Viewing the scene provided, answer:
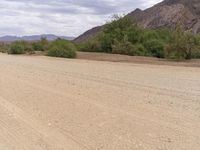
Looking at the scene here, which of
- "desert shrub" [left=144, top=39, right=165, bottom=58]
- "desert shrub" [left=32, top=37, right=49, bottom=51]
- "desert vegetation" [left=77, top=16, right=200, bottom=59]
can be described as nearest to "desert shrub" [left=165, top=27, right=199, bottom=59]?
"desert vegetation" [left=77, top=16, right=200, bottom=59]

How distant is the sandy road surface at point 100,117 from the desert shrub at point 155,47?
34.9 m

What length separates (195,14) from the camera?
129 meters

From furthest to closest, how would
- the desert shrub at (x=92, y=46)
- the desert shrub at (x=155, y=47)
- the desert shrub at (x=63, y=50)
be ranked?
the desert shrub at (x=92, y=46) → the desert shrub at (x=63, y=50) → the desert shrub at (x=155, y=47)

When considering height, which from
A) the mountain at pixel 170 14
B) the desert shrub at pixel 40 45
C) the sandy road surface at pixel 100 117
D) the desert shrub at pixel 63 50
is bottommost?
the desert shrub at pixel 40 45

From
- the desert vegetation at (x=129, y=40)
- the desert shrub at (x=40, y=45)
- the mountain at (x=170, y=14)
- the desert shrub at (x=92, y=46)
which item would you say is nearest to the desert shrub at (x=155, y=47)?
Result: the desert vegetation at (x=129, y=40)

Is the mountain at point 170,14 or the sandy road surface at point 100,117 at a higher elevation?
the mountain at point 170,14

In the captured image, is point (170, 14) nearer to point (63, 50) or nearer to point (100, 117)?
point (63, 50)

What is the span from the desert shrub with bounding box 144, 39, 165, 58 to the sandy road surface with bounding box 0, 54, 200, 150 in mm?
34863

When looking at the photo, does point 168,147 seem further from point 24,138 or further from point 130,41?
point 130,41

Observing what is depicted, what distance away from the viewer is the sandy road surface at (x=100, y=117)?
32.0 ft

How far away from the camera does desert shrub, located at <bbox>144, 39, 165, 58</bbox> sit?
5550 cm

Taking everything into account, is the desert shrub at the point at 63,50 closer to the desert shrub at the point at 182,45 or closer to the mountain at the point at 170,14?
the desert shrub at the point at 182,45

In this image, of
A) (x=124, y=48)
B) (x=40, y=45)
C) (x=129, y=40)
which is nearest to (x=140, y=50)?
(x=124, y=48)

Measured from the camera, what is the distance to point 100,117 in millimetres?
12719
